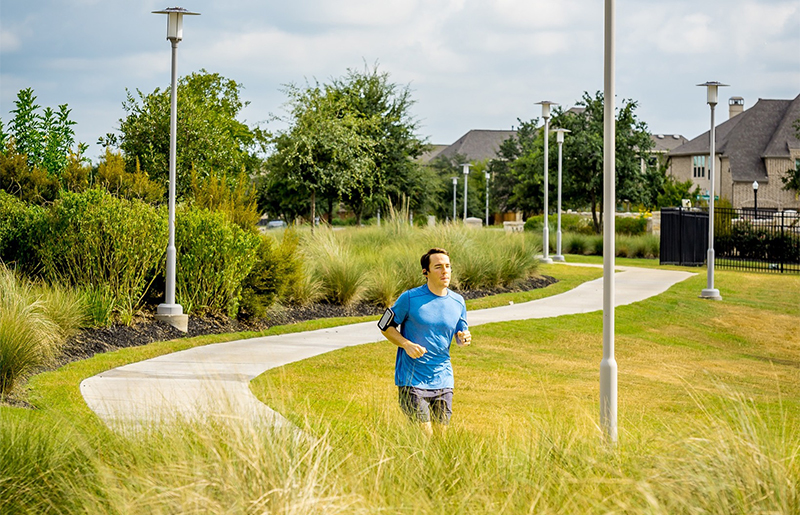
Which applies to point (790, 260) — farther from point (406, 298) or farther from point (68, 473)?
point (68, 473)

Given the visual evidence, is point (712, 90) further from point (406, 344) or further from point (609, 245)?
point (406, 344)

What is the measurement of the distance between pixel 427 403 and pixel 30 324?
5.49 m

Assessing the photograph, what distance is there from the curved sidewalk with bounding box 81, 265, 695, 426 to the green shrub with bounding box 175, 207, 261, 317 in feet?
4.06

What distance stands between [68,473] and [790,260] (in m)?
33.6

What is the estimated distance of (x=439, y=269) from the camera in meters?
6.63

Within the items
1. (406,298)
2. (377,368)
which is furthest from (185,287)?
(406,298)

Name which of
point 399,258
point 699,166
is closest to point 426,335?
point 399,258

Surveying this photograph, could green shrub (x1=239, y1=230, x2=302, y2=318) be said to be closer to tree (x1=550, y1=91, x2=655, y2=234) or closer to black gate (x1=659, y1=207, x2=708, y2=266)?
black gate (x1=659, y1=207, x2=708, y2=266)

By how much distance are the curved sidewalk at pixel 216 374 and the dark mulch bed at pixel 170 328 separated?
786mm

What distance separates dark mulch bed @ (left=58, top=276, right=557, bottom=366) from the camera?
11.9 meters

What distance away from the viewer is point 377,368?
11.8 meters

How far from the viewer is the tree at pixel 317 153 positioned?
29.8 m

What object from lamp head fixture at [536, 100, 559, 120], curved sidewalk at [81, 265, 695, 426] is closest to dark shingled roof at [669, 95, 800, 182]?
lamp head fixture at [536, 100, 559, 120]

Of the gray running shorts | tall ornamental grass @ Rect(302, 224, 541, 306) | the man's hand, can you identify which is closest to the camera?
the man's hand
